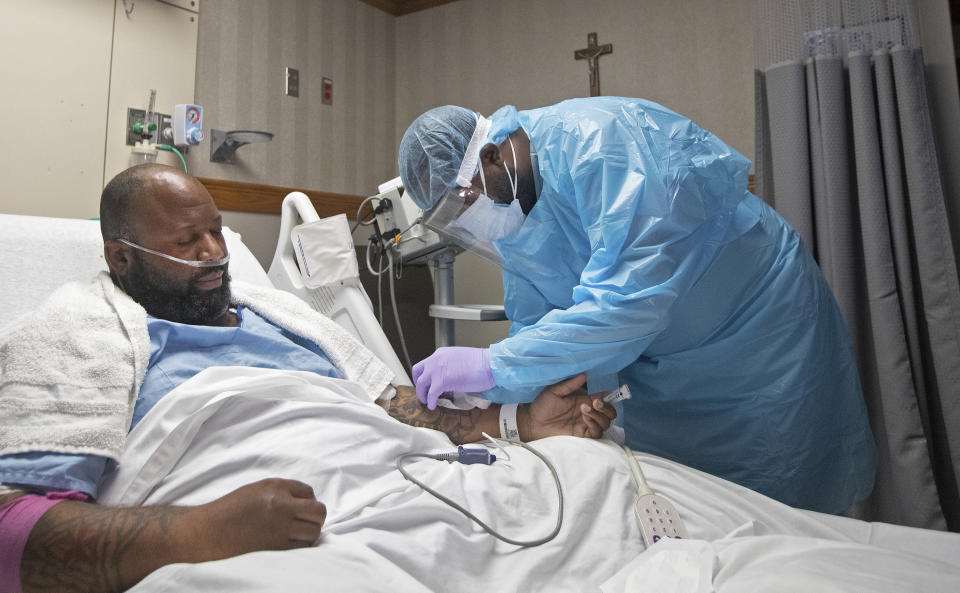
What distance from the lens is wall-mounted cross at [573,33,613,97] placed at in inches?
117

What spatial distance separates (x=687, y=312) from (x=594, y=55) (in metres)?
2.04

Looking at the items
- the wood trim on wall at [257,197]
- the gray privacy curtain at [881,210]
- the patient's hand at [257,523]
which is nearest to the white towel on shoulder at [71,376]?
the patient's hand at [257,523]

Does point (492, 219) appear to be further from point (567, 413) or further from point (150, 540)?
point (150, 540)

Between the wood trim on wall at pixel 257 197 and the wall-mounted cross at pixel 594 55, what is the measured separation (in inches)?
49.0

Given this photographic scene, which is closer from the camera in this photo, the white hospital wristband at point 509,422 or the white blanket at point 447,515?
the white blanket at point 447,515

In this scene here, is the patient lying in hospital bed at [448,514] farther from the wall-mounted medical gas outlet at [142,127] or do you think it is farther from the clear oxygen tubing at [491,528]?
the wall-mounted medical gas outlet at [142,127]

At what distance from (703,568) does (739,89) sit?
2391 millimetres

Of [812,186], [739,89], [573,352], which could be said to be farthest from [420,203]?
[739,89]

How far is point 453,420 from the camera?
4.51ft

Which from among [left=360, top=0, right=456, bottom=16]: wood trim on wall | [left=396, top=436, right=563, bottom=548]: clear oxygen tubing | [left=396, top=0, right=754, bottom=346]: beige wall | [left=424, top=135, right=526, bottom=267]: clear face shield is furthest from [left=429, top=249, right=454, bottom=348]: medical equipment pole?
[left=360, top=0, right=456, bottom=16]: wood trim on wall

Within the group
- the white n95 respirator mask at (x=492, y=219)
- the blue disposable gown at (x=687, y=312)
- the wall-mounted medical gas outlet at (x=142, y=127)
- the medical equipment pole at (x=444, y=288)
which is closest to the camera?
the blue disposable gown at (x=687, y=312)

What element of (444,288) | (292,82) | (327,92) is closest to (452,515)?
(444,288)

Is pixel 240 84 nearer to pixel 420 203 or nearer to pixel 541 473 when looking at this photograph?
pixel 420 203

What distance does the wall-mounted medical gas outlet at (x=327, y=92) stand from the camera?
308 cm
